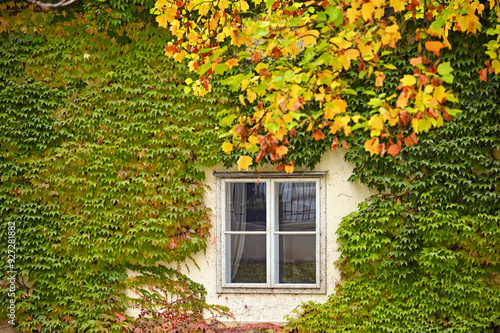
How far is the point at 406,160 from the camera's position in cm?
499

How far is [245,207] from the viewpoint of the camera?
534 cm

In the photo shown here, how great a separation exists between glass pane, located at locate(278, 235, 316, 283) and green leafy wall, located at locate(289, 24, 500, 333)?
15.6 inches

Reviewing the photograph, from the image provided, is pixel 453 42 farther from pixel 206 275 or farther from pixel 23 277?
pixel 23 277

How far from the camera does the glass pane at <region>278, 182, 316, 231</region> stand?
17.3 feet

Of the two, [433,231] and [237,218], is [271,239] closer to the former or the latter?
[237,218]

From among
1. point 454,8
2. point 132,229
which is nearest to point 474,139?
point 454,8

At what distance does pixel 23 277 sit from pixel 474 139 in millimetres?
5714

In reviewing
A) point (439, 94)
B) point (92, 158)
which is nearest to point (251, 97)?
point (439, 94)

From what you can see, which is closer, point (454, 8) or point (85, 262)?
point (454, 8)

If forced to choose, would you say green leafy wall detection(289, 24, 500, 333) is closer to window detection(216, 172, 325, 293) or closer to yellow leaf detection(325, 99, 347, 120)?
window detection(216, 172, 325, 293)

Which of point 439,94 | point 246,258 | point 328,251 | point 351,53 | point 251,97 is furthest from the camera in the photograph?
point 246,258

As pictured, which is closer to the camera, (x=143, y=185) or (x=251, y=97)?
(x=251, y=97)

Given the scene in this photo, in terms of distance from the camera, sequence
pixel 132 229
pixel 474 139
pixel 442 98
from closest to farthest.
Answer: pixel 442 98 → pixel 474 139 → pixel 132 229

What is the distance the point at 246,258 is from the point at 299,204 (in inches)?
37.9
